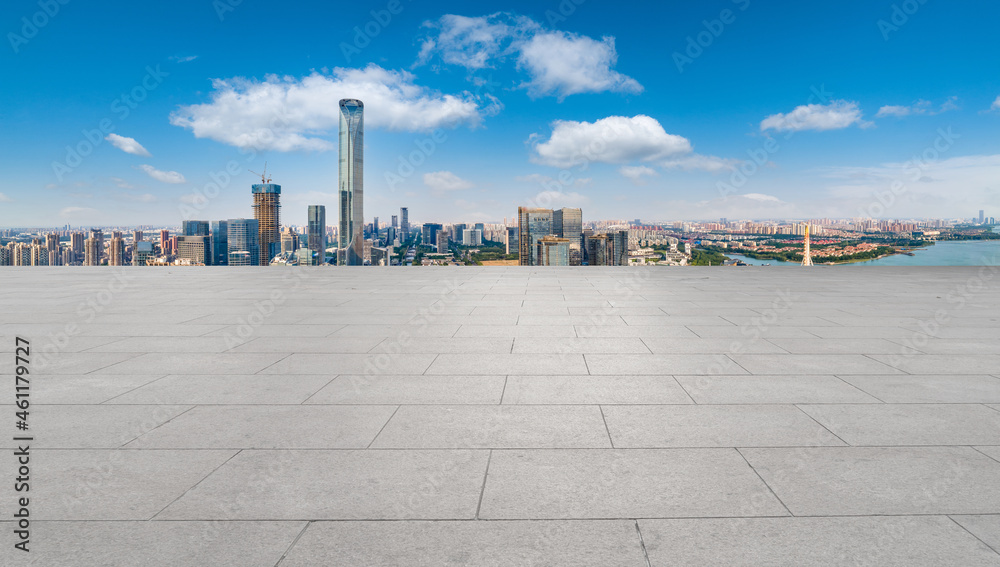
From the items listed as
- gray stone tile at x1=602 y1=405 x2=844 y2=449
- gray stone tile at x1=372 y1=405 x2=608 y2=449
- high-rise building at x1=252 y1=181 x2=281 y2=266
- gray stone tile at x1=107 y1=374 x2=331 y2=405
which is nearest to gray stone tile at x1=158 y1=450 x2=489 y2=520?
gray stone tile at x1=372 y1=405 x2=608 y2=449

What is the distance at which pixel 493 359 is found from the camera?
24.1 feet

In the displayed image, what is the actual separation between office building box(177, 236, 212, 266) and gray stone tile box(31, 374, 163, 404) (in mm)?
22686

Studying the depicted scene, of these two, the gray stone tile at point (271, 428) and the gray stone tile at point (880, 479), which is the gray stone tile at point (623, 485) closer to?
the gray stone tile at point (880, 479)

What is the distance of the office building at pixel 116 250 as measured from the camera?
29172 millimetres

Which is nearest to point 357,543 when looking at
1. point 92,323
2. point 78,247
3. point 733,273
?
point 92,323

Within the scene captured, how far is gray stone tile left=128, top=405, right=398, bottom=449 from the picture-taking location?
441 centimetres

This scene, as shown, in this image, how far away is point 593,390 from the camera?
19.3 feet

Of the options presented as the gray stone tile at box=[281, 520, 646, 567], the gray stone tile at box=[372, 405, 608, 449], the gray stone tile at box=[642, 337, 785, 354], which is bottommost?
the gray stone tile at box=[281, 520, 646, 567]

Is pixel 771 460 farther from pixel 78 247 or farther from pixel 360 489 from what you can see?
pixel 78 247

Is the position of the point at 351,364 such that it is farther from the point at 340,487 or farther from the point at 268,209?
the point at 268,209

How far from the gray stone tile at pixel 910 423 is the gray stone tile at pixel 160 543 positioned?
444 centimetres

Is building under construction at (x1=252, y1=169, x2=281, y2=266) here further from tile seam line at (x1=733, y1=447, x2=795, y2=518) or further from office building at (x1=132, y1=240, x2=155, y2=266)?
tile seam line at (x1=733, y1=447, x2=795, y2=518)

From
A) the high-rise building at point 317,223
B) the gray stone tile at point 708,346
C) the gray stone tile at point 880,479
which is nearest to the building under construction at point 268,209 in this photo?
the high-rise building at point 317,223

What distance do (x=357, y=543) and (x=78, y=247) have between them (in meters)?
Result: 36.5
